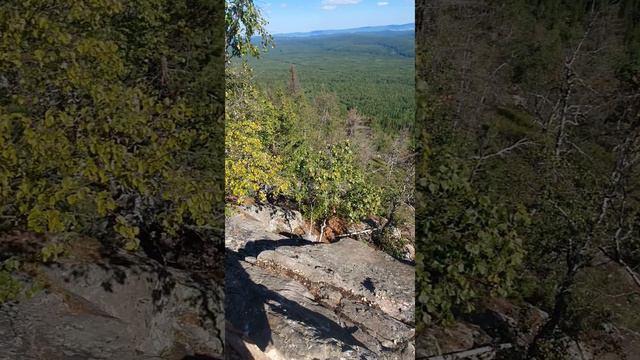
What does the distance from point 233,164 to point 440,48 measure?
1854mm

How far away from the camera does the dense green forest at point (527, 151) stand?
2898 millimetres

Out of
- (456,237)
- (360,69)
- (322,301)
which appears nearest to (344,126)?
(360,69)

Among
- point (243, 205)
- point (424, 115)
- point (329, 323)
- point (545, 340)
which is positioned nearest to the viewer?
point (424, 115)

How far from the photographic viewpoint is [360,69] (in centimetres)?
303

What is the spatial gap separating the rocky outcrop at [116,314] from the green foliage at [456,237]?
151cm

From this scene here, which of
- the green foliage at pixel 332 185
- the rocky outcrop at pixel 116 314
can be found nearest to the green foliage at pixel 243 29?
the green foliage at pixel 332 185

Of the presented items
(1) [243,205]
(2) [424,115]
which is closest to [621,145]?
(2) [424,115]

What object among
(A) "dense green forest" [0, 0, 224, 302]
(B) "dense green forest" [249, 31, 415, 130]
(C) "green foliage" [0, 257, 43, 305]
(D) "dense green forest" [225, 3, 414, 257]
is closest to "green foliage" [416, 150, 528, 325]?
(D) "dense green forest" [225, 3, 414, 257]

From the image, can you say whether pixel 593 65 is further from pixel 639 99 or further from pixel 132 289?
pixel 132 289

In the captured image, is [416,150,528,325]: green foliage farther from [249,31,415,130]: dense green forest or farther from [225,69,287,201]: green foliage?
[225,69,287,201]: green foliage

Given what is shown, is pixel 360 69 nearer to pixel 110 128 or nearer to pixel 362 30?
pixel 362 30

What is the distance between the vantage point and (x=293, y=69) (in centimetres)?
302

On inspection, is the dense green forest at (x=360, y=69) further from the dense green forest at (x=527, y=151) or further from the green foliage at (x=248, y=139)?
the green foliage at (x=248, y=139)

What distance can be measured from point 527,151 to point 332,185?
53.2 inches
